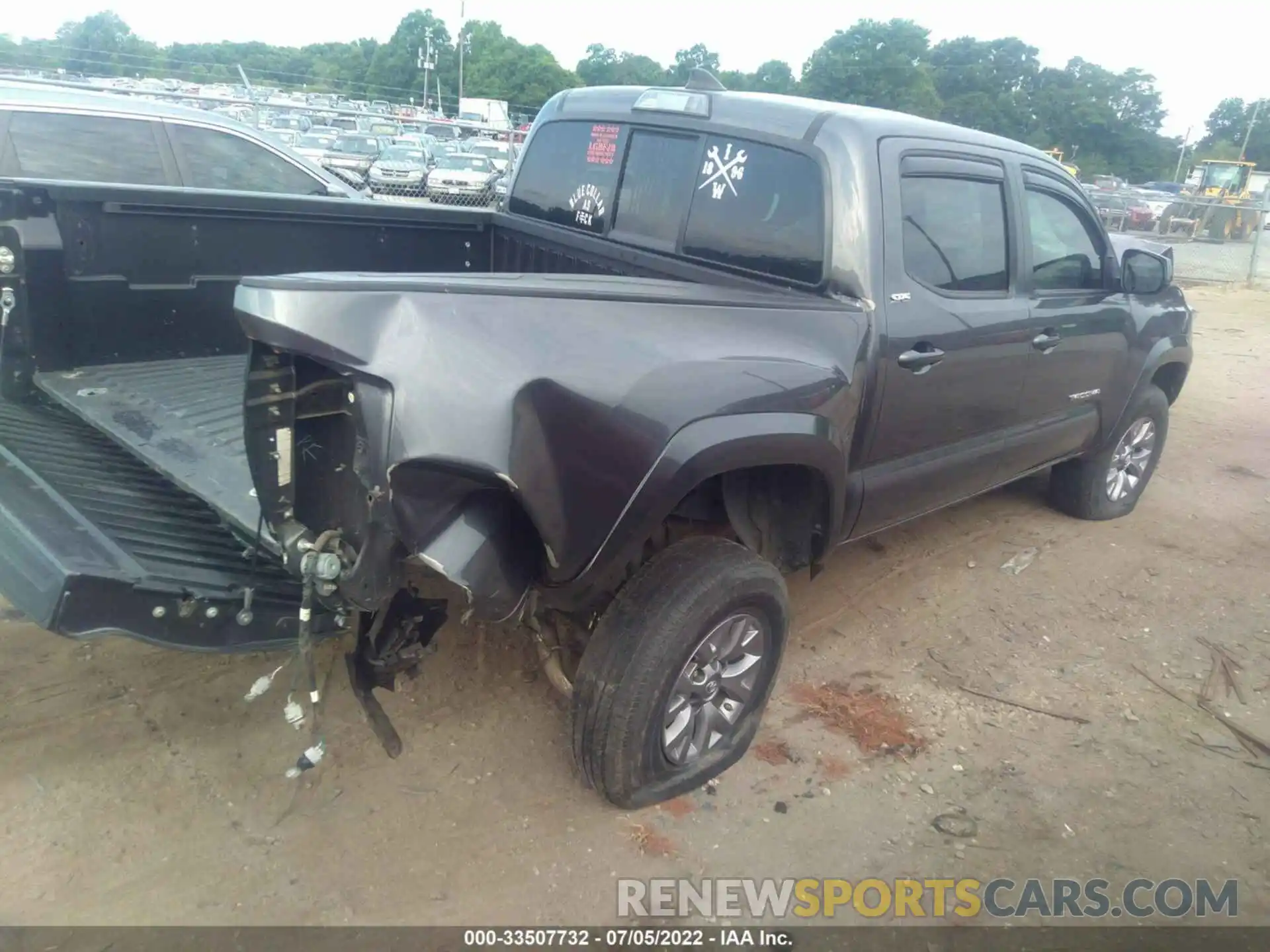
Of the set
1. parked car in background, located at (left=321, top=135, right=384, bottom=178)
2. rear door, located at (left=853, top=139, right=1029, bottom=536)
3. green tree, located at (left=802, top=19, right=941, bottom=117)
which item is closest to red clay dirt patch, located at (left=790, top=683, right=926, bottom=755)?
rear door, located at (left=853, top=139, right=1029, bottom=536)

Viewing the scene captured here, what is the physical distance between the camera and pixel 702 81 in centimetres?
372

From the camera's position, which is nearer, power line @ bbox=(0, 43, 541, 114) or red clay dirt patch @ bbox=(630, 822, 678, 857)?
red clay dirt patch @ bbox=(630, 822, 678, 857)

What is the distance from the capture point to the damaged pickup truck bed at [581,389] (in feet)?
7.02

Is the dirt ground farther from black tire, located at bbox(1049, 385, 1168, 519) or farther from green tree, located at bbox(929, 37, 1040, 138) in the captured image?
green tree, located at bbox(929, 37, 1040, 138)

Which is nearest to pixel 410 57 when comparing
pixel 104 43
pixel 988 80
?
pixel 104 43

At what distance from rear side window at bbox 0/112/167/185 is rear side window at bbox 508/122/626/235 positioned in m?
3.30

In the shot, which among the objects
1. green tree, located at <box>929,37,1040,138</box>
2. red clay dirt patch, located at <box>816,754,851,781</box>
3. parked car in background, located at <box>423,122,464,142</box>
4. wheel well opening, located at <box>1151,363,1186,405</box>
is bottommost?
red clay dirt patch, located at <box>816,754,851,781</box>

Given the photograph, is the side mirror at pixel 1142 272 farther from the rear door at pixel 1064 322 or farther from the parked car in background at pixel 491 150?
the parked car in background at pixel 491 150

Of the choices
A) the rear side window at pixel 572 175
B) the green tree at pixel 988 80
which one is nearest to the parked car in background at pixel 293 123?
the rear side window at pixel 572 175

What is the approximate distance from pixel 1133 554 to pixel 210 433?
459cm

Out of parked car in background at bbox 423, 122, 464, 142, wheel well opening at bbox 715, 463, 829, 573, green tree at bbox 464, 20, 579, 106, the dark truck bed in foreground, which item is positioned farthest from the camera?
green tree at bbox 464, 20, 579, 106

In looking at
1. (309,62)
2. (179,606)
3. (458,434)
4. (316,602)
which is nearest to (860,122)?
(458,434)

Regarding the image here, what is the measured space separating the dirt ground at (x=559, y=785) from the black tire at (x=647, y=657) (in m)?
0.17

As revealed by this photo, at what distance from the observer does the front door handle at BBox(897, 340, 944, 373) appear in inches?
127
